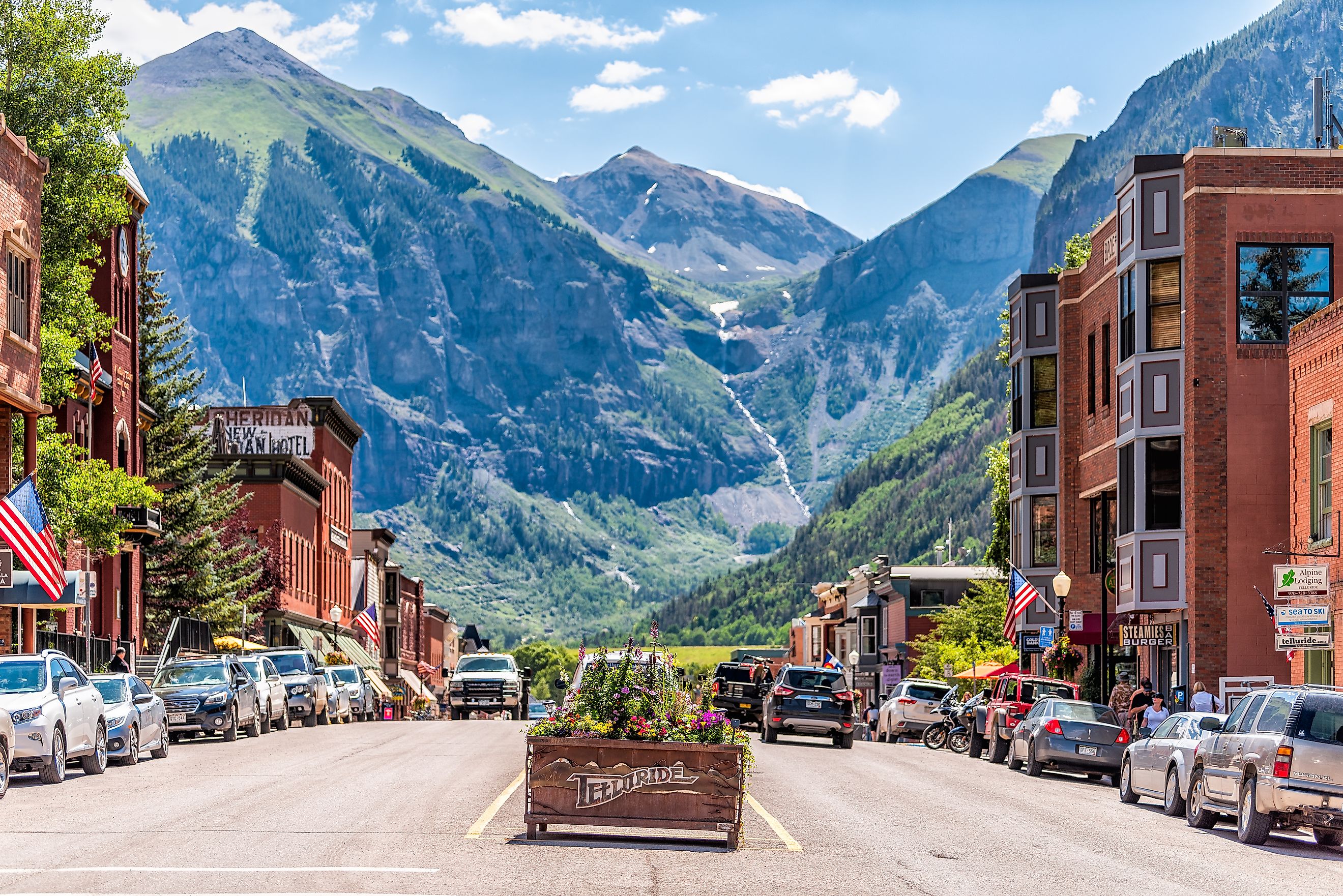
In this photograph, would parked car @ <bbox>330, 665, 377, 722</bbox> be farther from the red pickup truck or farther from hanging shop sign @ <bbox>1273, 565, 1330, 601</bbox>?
hanging shop sign @ <bbox>1273, 565, 1330, 601</bbox>

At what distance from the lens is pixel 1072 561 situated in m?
53.6

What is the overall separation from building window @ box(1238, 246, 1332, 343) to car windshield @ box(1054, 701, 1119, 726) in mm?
11357

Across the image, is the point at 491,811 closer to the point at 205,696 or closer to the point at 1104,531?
the point at 205,696

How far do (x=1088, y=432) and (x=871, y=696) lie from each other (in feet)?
207

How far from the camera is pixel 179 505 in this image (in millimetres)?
62281

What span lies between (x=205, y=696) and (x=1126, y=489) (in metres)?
22.0

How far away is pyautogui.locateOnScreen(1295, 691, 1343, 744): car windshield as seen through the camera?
66.4 feet

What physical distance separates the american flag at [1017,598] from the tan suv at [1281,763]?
27073mm

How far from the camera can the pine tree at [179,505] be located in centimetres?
6256

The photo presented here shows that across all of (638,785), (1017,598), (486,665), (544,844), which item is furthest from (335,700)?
(638,785)

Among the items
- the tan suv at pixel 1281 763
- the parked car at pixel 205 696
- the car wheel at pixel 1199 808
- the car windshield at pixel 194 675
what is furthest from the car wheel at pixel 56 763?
the tan suv at pixel 1281 763

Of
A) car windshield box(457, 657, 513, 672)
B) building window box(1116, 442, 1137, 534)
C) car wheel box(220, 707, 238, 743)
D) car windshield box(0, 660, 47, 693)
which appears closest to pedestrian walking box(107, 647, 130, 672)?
car wheel box(220, 707, 238, 743)

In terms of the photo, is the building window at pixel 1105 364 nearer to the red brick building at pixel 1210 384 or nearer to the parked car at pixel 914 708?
the red brick building at pixel 1210 384

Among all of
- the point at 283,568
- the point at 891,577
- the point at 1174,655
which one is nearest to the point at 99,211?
the point at 1174,655
